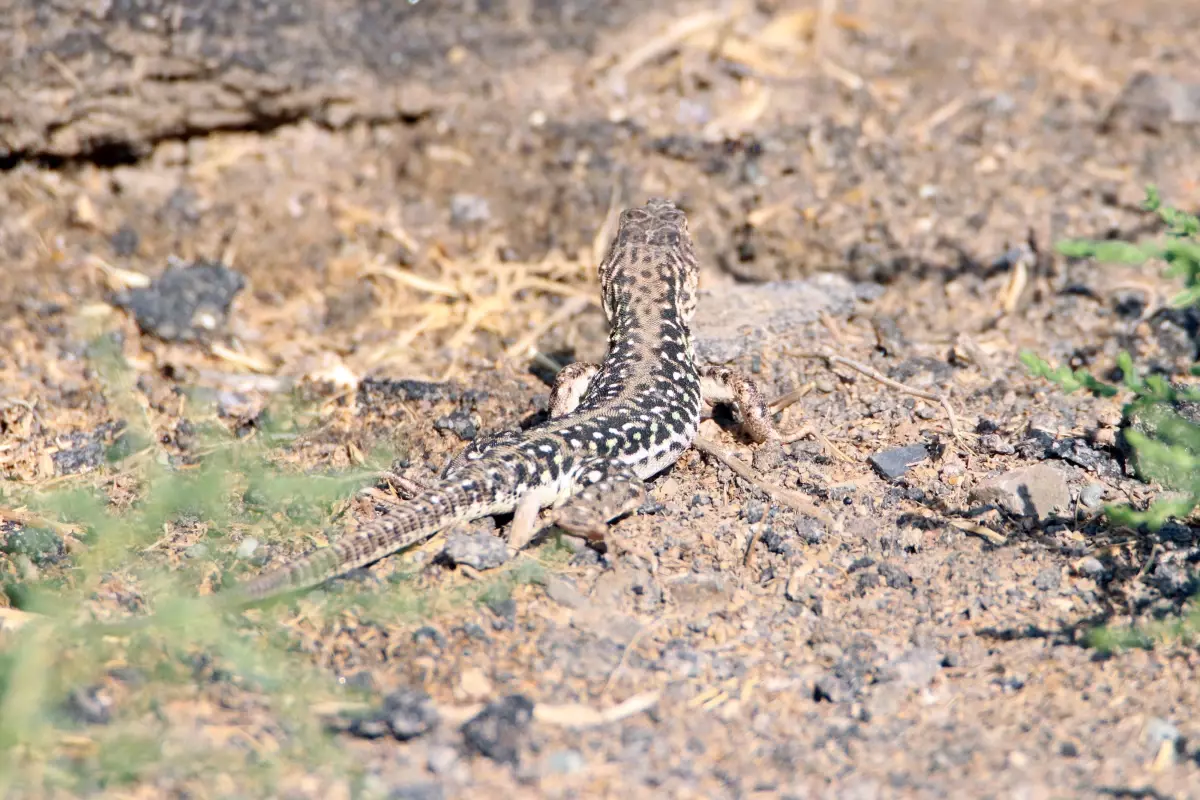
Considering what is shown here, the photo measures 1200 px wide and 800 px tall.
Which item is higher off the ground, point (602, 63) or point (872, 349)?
point (602, 63)

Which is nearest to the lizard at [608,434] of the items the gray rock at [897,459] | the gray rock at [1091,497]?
the gray rock at [897,459]

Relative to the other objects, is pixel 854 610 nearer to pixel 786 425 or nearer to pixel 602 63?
pixel 786 425

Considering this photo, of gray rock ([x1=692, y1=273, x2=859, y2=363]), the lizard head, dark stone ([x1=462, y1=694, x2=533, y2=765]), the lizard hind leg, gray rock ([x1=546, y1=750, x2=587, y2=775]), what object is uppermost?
the lizard head

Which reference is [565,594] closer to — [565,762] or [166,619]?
[565,762]

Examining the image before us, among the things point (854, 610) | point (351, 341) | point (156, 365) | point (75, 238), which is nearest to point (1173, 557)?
point (854, 610)

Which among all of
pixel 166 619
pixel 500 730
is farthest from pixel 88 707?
pixel 500 730

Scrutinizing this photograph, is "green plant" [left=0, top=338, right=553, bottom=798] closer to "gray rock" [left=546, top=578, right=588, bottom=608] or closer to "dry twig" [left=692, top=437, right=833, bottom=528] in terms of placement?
"gray rock" [left=546, top=578, right=588, bottom=608]

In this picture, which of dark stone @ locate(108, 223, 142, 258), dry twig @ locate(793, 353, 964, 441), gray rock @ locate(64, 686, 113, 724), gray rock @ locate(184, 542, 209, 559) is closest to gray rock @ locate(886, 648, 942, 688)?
dry twig @ locate(793, 353, 964, 441)
